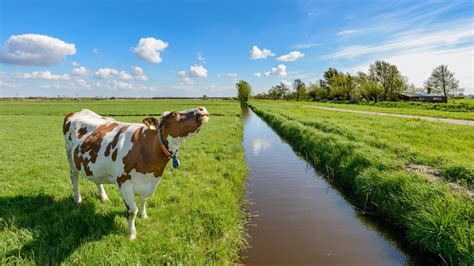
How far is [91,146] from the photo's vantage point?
496 centimetres

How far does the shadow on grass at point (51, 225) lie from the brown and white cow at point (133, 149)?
0.76 meters

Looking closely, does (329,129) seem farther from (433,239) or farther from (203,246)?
(203,246)

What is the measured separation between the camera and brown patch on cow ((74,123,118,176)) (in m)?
4.88

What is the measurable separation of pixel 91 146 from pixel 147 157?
1.48 m

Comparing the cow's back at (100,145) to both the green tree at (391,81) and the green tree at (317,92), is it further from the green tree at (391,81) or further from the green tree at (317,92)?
the green tree at (317,92)

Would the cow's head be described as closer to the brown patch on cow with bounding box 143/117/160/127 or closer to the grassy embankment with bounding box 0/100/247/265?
the brown patch on cow with bounding box 143/117/160/127

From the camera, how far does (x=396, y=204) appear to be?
242 inches

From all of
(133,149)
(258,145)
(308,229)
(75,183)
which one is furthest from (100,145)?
(258,145)

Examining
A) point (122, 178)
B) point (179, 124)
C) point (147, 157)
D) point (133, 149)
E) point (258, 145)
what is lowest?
point (258, 145)

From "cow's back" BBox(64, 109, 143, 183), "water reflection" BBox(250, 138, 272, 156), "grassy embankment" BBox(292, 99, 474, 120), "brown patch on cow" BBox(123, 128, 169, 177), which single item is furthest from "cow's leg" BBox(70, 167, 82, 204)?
"grassy embankment" BBox(292, 99, 474, 120)

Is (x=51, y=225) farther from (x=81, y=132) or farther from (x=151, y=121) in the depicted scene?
(x=151, y=121)

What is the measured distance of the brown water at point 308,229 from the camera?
4922 millimetres

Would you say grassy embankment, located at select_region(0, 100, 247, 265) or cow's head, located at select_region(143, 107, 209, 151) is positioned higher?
cow's head, located at select_region(143, 107, 209, 151)

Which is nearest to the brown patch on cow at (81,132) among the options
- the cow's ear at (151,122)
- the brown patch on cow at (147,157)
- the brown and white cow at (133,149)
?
the brown and white cow at (133,149)
